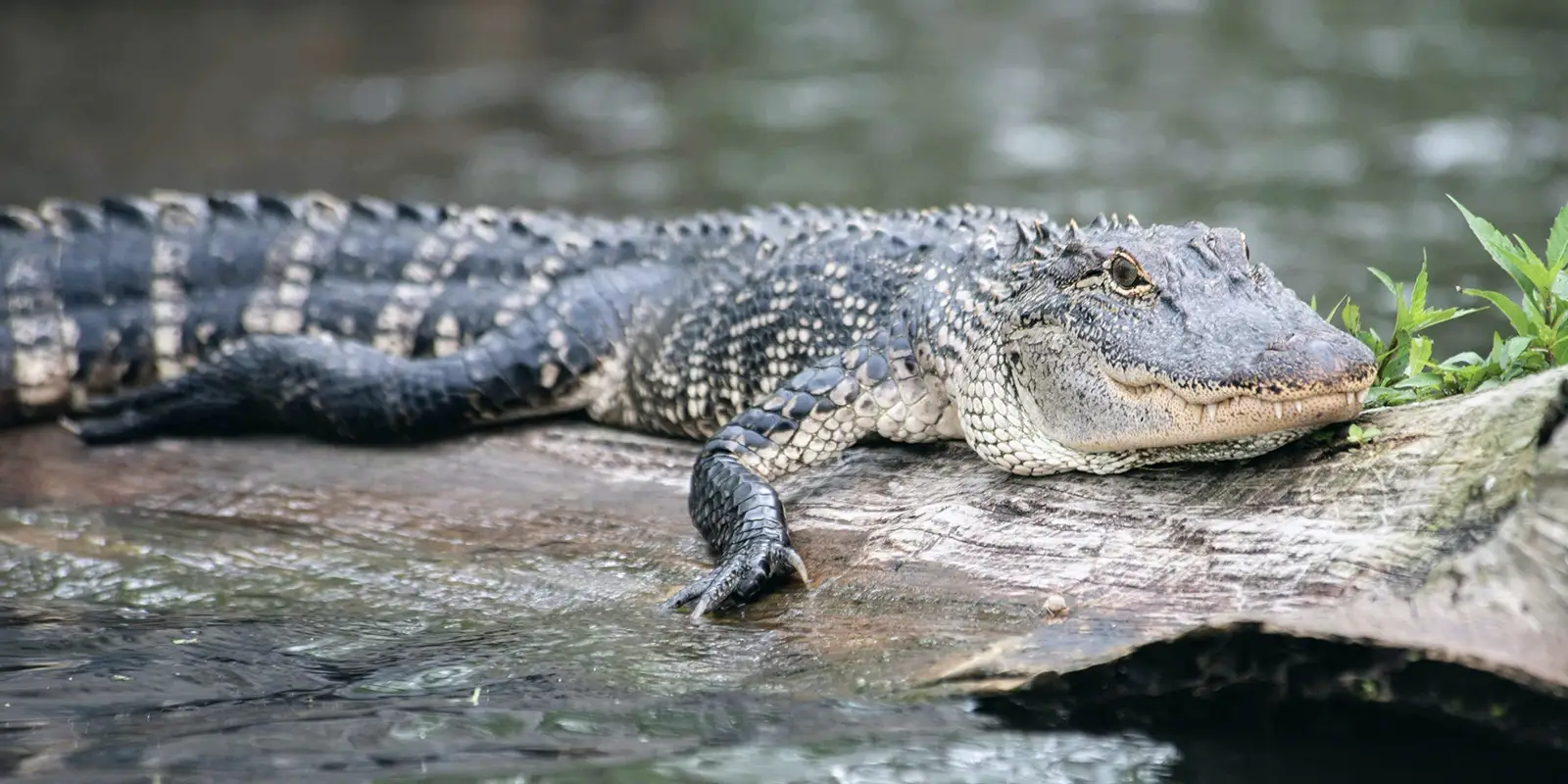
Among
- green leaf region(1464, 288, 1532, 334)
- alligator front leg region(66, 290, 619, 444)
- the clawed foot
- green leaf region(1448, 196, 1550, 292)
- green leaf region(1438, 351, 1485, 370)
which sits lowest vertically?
the clawed foot

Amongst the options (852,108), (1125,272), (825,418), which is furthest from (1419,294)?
(852,108)

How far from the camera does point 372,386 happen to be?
496 centimetres

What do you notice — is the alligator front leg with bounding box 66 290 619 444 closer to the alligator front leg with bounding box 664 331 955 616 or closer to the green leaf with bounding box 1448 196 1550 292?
the alligator front leg with bounding box 664 331 955 616

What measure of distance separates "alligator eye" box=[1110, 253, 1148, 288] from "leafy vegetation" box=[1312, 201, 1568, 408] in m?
0.61

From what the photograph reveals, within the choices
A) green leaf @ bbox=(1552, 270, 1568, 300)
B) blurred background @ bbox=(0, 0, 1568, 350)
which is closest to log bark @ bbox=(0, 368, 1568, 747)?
green leaf @ bbox=(1552, 270, 1568, 300)

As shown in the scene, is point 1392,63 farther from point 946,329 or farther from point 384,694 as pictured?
point 384,694

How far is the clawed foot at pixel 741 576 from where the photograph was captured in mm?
3770

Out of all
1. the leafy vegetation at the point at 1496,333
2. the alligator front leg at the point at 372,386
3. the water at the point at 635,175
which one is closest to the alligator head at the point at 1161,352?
the leafy vegetation at the point at 1496,333

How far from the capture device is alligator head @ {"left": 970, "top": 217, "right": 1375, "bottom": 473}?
320cm

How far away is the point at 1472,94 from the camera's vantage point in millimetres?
11375

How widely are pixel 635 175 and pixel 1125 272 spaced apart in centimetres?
759

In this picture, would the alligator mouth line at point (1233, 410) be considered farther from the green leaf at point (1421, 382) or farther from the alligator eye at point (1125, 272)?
the green leaf at point (1421, 382)

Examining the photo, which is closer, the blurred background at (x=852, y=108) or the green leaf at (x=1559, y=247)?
the green leaf at (x=1559, y=247)

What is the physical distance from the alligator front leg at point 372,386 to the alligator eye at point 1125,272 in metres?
1.96
